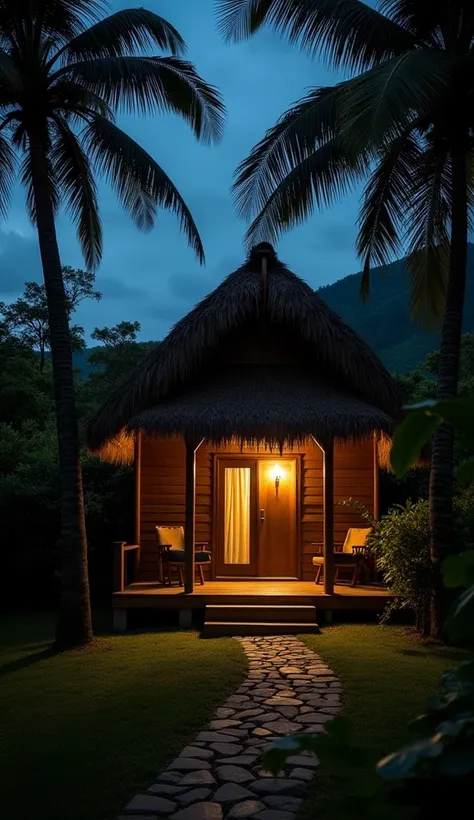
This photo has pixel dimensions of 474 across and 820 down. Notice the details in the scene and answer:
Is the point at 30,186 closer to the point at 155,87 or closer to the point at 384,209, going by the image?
the point at 155,87

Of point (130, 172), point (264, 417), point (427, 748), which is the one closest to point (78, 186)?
point (130, 172)

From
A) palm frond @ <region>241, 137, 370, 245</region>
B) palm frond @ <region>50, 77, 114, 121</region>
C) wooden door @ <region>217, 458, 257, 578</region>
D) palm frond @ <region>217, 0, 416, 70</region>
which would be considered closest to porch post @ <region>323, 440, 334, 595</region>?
A: wooden door @ <region>217, 458, 257, 578</region>

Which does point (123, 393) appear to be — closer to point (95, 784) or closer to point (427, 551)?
point (427, 551)

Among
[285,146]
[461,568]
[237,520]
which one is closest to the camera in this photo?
[461,568]

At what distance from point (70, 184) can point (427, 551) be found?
638cm

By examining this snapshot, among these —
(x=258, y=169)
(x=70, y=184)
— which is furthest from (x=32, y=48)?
(x=258, y=169)

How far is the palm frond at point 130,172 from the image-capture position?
9242 millimetres

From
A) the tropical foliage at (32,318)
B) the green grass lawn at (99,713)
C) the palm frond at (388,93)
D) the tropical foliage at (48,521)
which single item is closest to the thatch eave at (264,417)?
the tropical foliage at (48,521)

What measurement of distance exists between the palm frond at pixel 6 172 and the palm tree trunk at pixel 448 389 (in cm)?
539

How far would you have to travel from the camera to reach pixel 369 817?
35.8 inches

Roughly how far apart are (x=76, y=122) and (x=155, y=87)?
1.04 metres

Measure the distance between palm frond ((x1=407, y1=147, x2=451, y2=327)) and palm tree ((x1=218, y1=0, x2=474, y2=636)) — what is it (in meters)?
0.02

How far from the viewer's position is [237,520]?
12.4 m

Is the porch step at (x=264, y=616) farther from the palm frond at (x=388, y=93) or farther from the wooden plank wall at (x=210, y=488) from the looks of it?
the palm frond at (x=388, y=93)
